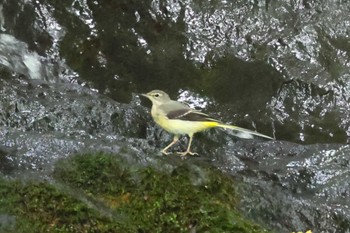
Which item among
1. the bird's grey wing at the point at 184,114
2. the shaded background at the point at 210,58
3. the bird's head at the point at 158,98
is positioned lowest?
the bird's grey wing at the point at 184,114

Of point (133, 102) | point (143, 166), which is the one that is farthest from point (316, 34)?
point (143, 166)

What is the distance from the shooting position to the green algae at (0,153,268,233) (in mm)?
5332

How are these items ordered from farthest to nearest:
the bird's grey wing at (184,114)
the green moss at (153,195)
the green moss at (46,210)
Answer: the bird's grey wing at (184,114), the green moss at (153,195), the green moss at (46,210)

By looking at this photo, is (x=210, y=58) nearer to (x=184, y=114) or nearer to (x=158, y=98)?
(x=158, y=98)

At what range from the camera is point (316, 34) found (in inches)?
420

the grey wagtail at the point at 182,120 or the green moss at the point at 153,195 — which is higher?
the grey wagtail at the point at 182,120

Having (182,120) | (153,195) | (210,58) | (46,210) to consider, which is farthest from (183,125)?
(210,58)

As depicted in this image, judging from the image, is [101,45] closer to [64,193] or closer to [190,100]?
[190,100]

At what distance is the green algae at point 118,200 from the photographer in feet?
17.5

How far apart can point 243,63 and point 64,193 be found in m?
5.53

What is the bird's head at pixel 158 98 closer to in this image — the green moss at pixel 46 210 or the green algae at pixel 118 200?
the green algae at pixel 118 200

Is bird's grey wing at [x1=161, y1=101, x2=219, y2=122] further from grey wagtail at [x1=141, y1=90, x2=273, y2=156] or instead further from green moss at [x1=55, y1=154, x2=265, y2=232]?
green moss at [x1=55, y1=154, x2=265, y2=232]

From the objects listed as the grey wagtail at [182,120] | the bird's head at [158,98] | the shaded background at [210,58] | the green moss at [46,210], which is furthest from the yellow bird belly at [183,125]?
the green moss at [46,210]

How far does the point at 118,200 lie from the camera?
5508 millimetres
